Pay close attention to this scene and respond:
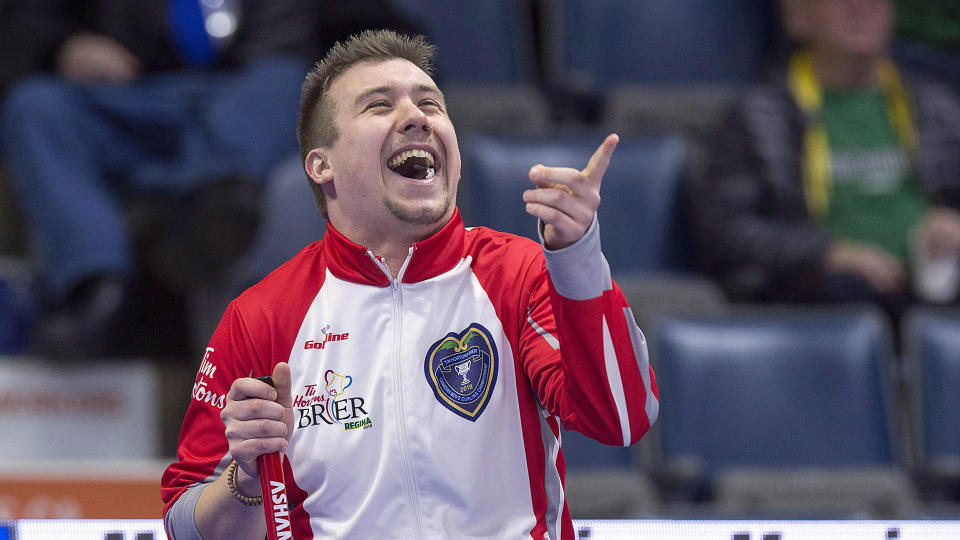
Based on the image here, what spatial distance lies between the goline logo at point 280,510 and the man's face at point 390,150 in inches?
15.4

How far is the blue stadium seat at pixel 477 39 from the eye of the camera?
4262 millimetres

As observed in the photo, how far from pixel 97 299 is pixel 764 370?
1791 millimetres

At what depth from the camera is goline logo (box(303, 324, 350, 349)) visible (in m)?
1.58

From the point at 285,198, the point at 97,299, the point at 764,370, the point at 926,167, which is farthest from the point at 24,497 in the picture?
the point at 926,167

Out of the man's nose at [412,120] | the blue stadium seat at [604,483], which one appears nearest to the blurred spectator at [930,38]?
the blue stadium seat at [604,483]

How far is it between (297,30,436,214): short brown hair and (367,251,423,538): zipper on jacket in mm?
220

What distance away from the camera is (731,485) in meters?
2.73

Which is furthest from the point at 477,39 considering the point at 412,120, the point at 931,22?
the point at 412,120

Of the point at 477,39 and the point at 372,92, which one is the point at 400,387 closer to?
the point at 372,92


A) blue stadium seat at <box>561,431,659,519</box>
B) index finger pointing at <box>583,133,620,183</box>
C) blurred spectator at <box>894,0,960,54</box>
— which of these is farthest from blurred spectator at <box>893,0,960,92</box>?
index finger pointing at <box>583,133,620,183</box>

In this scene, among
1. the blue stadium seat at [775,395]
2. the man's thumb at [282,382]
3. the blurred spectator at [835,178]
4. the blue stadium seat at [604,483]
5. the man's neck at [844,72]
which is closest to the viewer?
the man's thumb at [282,382]

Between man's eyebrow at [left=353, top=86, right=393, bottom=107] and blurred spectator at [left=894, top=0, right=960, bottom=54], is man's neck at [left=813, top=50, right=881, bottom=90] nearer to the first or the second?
blurred spectator at [left=894, top=0, right=960, bottom=54]

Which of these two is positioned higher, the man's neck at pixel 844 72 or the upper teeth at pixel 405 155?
the man's neck at pixel 844 72

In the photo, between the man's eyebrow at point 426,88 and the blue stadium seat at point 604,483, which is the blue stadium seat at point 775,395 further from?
the man's eyebrow at point 426,88
